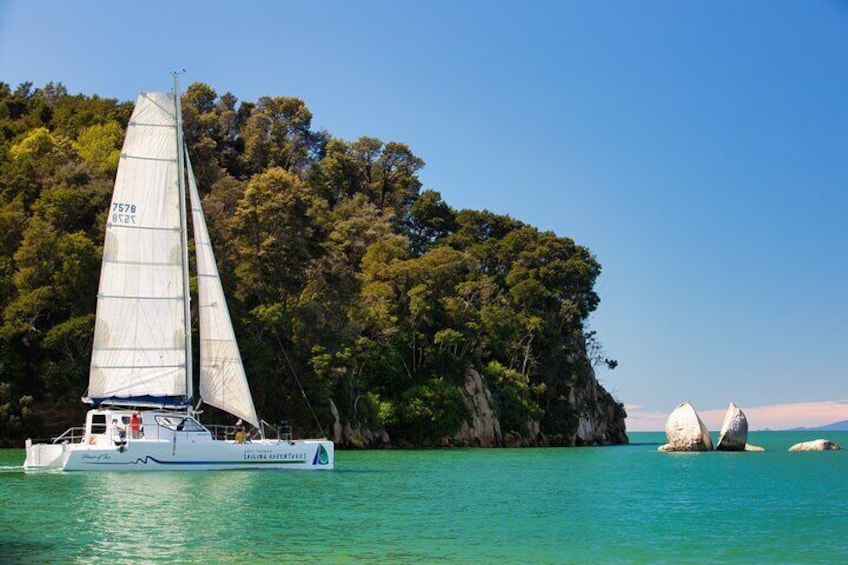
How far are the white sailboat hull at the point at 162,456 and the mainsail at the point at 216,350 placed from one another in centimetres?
168

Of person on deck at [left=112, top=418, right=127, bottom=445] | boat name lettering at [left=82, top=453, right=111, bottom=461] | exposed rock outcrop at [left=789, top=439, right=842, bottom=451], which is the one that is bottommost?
boat name lettering at [left=82, top=453, right=111, bottom=461]

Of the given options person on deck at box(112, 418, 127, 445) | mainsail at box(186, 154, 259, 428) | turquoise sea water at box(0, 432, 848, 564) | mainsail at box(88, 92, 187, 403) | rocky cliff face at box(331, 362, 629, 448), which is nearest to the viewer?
turquoise sea water at box(0, 432, 848, 564)

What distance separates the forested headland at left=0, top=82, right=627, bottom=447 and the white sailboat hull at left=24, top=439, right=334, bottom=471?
15404 millimetres

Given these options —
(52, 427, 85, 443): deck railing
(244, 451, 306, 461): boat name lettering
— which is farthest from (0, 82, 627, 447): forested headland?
(244, 451, 306, 461): boat name lettering

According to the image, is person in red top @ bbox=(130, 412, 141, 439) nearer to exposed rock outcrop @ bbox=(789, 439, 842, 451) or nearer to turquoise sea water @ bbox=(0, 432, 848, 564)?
turquoise sea water @ bbox=(0, 432, 848, 564)

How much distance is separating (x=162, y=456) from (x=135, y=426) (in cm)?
147

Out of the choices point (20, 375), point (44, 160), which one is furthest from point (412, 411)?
point (44, 160)

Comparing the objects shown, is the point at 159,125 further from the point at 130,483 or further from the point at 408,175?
the point at 408,175

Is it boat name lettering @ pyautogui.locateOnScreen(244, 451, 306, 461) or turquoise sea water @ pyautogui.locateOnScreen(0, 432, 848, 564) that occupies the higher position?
boat name lettering @ pyautogui.locateOnScreen(244, 451, 306, 461)

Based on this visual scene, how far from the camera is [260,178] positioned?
5684cm

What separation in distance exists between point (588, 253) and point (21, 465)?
5712 cm

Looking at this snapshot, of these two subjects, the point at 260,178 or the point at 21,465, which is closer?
the point at 21,465

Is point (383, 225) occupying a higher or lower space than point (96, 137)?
lower

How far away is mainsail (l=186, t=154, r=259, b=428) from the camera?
35.1 meters
